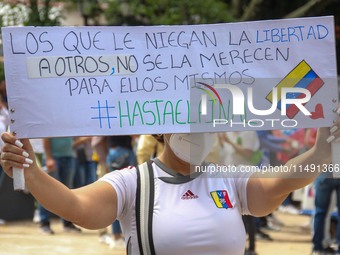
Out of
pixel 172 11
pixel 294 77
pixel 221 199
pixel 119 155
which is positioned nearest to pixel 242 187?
pixel 221 199

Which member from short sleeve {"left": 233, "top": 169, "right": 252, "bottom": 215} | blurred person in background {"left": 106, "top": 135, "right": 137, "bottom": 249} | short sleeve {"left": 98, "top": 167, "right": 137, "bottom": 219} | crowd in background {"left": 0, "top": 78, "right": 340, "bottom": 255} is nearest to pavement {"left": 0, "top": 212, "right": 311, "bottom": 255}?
crowd in background {"left": 0, "top": 78, "right": 340, "bottom": 255}

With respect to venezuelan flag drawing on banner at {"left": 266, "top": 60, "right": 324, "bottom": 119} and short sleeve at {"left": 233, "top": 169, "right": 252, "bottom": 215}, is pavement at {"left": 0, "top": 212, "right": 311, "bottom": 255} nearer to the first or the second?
short sleeve at {"left": 233, "top": 169, "right": 252, "bottom": 215}

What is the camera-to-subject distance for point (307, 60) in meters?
4.03

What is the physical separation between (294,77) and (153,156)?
16.1 feet

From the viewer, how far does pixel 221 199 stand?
3934 millimetres

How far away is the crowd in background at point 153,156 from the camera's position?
29.5 ft

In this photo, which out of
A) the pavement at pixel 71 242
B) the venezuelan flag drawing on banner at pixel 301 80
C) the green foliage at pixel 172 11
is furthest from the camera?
the green foliage at pixel 172 11

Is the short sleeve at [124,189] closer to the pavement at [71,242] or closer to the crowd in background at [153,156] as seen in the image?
the crowd in background at [153,156]

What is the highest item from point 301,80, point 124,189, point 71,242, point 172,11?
point 301,80

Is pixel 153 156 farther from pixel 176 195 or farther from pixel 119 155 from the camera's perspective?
pixel 176 195

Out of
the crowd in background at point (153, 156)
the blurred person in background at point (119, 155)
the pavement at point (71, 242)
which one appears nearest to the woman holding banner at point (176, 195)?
the crowd in background at point (153, 156)

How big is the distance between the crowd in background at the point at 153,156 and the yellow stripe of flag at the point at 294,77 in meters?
3.76

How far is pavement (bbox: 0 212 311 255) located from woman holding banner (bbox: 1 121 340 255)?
567 cm

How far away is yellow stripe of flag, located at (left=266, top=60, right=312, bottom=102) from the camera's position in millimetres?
4023
